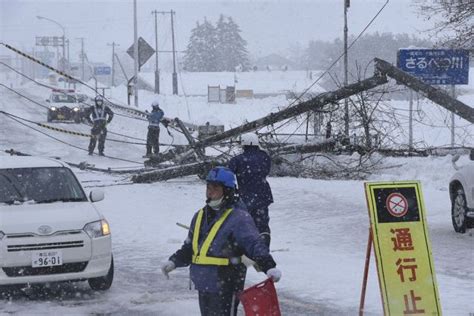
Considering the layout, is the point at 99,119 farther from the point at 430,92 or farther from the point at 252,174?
the point at 252,174

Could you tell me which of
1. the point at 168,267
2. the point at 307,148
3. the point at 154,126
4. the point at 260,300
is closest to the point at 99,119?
the point at 154,126

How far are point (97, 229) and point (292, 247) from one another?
4114 millimetres

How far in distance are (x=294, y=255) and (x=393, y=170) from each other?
A: 9.78m

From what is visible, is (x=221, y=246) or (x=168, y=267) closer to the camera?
(x=221, y=246)

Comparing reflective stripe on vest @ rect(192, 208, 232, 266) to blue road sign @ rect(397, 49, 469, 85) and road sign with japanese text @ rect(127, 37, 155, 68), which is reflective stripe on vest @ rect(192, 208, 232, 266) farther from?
road sign with japanese text @ rect(127, 37, 155, 68)

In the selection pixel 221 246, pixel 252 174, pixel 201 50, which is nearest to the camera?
pixel 221 246

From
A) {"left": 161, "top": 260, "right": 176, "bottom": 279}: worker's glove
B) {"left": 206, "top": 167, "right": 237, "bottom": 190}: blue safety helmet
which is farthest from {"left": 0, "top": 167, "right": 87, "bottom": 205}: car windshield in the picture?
{"left": 206, "top": 167, "right": 237, "bottom": 190}: blue safety helmet

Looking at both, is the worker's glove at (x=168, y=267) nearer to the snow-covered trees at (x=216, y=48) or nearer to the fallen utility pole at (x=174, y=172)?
the fallen utility pole at (x=174, y=172)

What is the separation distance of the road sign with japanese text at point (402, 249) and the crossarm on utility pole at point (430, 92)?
8.39m

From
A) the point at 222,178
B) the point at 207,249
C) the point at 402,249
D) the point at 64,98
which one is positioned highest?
the point at 64,98

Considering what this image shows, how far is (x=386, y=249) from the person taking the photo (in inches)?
287

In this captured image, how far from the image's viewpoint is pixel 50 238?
9.05 m

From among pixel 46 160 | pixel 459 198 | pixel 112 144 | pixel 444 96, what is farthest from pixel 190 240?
pixel 112 144

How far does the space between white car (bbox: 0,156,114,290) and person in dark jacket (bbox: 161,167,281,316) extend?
3.62 metres
